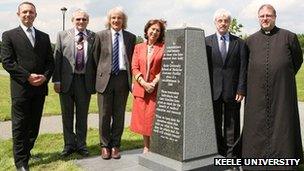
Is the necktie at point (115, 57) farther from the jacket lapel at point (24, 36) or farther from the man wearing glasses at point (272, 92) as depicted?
the man wearing glasses at point (272, 92)

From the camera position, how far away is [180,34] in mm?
5449

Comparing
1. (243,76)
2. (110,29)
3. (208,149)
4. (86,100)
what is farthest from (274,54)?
(86,100)

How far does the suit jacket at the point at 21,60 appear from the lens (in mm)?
5852

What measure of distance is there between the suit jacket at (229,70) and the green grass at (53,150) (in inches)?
93.2

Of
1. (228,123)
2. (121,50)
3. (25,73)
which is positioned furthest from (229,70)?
(25,73)

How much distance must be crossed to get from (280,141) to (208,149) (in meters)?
1.11

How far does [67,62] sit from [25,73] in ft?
3.35

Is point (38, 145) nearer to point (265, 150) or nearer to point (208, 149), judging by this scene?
point (208, 149)

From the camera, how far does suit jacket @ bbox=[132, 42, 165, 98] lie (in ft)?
20.1

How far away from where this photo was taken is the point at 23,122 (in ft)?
19.8

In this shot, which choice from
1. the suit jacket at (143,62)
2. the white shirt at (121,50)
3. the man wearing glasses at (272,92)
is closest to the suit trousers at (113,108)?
the white shirt at (121,50)

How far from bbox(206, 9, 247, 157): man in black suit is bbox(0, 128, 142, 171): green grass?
2.20 meters

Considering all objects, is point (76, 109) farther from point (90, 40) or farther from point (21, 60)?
point (21, 60)

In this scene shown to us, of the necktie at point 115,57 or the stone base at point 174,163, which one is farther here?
the necktie at point 115,57
